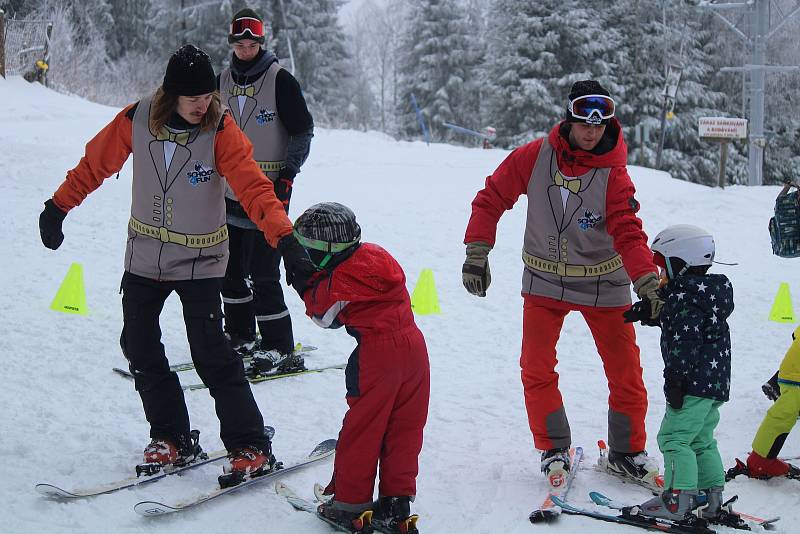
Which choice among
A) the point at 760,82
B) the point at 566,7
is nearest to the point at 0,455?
the point at 760,82

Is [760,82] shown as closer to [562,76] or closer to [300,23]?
[562,76]

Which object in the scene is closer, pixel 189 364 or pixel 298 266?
pixel 298 266

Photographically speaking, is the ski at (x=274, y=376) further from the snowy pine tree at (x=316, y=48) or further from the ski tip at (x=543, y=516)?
the snowy pine tree at (x=316, y=48)

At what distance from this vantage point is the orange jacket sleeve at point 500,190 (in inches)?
166

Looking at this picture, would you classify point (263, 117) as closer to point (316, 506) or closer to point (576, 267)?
point (576, 267)

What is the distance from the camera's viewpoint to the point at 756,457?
4.30 metres

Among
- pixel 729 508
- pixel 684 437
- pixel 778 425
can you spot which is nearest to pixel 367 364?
pixel 684 437

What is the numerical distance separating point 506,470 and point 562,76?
2700cm

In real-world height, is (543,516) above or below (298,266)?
below

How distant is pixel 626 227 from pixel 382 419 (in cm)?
153

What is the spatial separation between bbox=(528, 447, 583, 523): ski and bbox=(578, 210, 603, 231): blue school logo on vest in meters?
1.15

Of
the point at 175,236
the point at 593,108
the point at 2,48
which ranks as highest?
the point at 2,48

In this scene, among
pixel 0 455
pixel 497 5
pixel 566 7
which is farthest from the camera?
pixel 497 5

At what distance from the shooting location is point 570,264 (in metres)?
4.16
